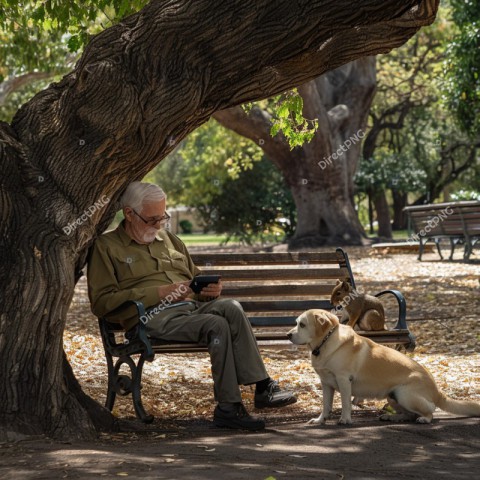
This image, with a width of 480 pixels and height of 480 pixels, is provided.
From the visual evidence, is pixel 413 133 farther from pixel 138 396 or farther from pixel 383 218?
pixel 138 396

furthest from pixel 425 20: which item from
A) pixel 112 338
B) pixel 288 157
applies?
pixel 288 157

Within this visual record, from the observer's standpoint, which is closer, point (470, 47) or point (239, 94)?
point (239, 94)

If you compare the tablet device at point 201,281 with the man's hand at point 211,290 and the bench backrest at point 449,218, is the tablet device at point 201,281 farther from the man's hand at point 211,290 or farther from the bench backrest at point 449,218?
the bench backrest at point 449,218

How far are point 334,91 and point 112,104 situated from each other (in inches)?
877

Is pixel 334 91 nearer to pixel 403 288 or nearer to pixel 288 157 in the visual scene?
pixel 288 157

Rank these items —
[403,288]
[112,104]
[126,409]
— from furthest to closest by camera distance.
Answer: [403,288] → [126,409] → [112,104]

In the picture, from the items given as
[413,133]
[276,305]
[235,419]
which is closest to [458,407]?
[235,419]

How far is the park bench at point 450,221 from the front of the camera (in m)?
19.3

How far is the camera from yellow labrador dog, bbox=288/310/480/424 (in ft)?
20.5

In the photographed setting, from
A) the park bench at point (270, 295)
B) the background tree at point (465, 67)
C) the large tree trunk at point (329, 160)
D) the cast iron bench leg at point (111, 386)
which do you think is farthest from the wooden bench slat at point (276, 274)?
the large tree trunk at point (329, 160)

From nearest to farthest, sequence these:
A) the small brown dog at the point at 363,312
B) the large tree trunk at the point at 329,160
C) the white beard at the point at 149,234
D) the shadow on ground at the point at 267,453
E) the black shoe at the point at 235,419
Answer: the shadow on ground at the point at 267,453
the black shoe at the point at 235,419
the white beard at the point at 149,234
the small brown dog at the point at 363,312
the large tree trunk at the point at 329,160

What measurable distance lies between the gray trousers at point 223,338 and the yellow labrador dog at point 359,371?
13.2 inches

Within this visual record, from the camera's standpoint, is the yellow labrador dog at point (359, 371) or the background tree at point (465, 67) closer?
the yellow labrador dog at point (359, 371)

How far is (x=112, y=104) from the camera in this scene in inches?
241
